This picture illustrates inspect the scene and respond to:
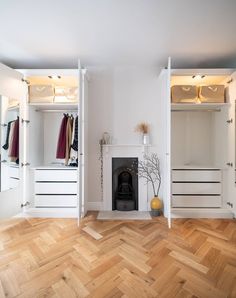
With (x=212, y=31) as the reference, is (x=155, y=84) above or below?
below

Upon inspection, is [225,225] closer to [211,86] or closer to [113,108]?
[211,86]

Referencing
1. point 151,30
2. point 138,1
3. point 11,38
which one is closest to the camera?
point 138,1

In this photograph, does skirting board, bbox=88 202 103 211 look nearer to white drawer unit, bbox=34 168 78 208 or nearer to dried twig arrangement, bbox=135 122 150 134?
white drawer unit, bbox=34 168 78 208

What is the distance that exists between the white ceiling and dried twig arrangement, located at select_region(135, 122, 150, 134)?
1.00 meters

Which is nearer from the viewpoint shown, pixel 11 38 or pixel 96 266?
pixel 96 266

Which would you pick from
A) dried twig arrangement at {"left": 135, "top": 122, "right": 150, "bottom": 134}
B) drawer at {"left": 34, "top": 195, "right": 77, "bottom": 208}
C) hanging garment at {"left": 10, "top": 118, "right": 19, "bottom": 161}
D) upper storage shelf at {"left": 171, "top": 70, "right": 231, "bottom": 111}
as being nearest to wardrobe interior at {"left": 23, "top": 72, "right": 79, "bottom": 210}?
drawer at {"left": 34, "top": 195, "right": 77, "bottom": 208}

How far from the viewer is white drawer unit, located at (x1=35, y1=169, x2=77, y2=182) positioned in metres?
2.81

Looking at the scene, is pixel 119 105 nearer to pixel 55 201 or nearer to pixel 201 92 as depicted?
pixel 201 92

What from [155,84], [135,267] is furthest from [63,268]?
[155,84]

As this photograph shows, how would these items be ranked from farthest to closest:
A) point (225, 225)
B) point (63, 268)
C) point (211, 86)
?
1. point (211, 86)
2. point (225, 225)
3. point (63, 268)

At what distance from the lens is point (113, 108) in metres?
3.20

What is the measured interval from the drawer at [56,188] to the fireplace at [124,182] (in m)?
0.70

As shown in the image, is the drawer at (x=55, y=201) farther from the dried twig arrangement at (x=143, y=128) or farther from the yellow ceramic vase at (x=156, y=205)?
the dried twig arrangement at (x=143, y=128)

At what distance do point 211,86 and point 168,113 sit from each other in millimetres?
957
